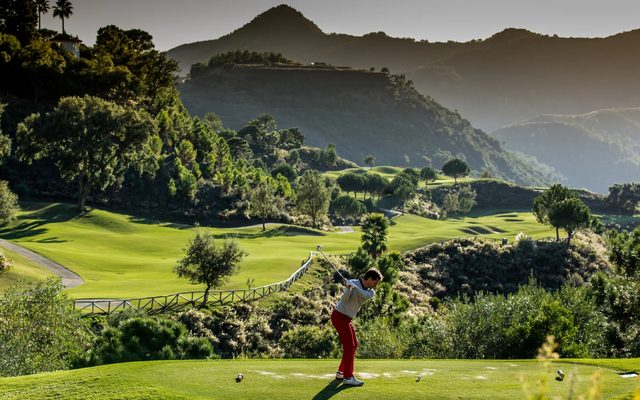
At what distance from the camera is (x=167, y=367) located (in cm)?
1614

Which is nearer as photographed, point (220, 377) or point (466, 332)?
point (220, 377)

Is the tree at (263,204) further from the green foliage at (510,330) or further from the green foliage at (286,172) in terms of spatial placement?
the green foliage at (510,330)

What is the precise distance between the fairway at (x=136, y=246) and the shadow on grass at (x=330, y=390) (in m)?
37.0

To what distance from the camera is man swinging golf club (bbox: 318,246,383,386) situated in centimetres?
1473

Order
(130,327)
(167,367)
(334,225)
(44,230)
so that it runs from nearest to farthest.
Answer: (167,367), (130,327), (44,230), (334,225)

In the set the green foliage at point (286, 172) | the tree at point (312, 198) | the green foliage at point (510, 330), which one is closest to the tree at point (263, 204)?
the tree at point (312, 198)

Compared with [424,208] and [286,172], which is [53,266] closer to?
[286,172]

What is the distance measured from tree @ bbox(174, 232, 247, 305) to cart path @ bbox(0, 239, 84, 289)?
1051 cm

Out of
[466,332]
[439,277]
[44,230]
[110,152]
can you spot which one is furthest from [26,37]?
[466,332]

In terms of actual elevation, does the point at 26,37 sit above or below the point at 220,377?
above

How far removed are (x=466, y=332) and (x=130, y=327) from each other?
19839 mm

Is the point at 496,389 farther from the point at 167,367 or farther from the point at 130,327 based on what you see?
the point at 130,327

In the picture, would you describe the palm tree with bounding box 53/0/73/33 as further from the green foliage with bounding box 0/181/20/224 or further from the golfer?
the golfer

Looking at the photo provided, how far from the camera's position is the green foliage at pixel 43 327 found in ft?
92.8
